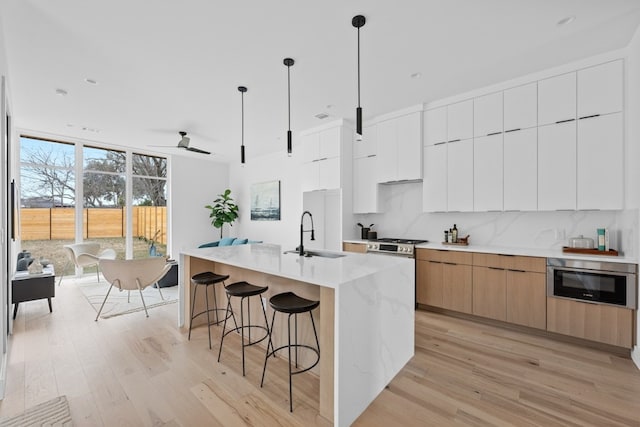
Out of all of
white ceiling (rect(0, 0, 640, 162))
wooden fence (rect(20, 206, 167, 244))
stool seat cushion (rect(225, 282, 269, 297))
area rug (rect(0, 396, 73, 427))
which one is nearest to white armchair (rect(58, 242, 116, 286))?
wooden fence (rect(20, 206, 167, 244))

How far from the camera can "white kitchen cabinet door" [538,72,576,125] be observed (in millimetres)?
2930

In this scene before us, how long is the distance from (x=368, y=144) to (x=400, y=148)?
58cm

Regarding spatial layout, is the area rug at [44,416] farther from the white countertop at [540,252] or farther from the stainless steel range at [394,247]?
the white countertop at [540,252]

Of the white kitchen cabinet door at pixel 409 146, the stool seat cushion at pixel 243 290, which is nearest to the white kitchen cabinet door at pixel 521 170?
the white kitchen cabinet door at pixel 409 146

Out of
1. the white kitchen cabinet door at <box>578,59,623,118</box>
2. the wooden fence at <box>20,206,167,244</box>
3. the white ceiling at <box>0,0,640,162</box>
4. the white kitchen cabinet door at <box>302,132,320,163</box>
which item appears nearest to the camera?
the white ceiling at <box>0,0,640,162</box>

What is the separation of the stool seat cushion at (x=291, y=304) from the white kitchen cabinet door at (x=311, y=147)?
3.14m

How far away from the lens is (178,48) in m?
2.63

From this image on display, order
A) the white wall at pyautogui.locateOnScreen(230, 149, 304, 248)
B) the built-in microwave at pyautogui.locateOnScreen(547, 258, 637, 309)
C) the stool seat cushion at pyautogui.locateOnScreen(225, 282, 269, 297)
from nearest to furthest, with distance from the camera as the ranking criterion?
the stool seat cushion at pyautogui.locateOnScreen(225, 282, 269, 297)
the built-in microwave at pyautogui.locateOnScreen(547, 258, 637, 309)
the white wall at pyautogui.locateOnScreen(230, 149, 304, 248)

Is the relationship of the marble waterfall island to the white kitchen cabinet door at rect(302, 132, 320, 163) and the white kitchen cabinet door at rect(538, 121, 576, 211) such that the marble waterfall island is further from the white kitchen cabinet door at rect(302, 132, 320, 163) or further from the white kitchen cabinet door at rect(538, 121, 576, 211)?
the white kitchen cabinet door at rect(302, 132, 320, 163)

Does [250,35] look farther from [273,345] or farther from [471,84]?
[273,345]

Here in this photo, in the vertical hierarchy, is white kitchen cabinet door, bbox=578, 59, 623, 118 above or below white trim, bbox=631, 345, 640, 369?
above

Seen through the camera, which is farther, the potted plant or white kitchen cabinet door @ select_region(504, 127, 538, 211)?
the potted plant

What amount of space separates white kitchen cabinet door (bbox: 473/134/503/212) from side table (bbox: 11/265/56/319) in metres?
5.48

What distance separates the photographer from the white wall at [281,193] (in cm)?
626
